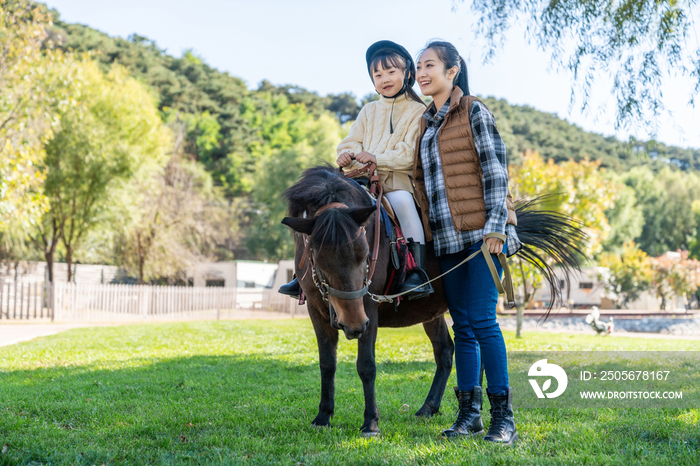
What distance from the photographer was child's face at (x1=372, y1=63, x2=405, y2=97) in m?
3.96

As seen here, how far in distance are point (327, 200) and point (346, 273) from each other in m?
0.53

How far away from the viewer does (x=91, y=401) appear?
182 inches

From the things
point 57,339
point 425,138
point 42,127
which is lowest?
point 57,339

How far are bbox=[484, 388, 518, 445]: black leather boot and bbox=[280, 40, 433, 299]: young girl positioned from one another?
82cm

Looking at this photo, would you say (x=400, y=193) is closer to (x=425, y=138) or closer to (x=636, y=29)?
(x=425, y=138)

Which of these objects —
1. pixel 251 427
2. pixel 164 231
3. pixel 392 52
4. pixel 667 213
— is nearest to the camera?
pixel 251 427

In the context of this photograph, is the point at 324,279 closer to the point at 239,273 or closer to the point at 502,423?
the point at 502,423

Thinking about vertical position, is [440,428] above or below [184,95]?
below

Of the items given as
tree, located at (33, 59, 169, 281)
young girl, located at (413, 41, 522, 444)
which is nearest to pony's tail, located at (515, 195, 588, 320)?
young girl, located at (413, 41, 522, 444)

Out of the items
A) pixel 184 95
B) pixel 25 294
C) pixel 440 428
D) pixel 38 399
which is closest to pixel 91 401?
pixel 38 399

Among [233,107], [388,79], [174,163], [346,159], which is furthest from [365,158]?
[233,107]

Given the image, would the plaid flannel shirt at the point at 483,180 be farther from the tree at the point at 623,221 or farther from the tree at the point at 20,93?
the tree at the point at 623,221

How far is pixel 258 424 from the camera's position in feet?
12.1

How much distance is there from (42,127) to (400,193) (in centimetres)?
2036
